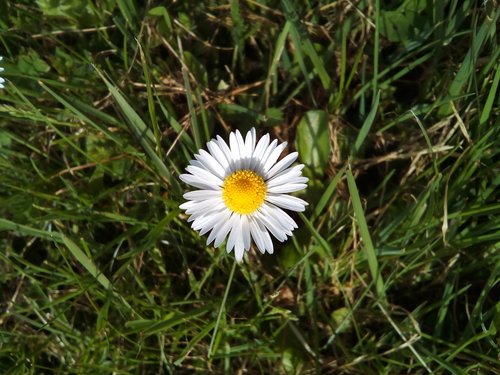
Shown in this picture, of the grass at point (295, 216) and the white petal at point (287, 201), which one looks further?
the grass at point (295, 216)

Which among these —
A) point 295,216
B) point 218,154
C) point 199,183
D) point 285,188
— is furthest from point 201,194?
point 295,216

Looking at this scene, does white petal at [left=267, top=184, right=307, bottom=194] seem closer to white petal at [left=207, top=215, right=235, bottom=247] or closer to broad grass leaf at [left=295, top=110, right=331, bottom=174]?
white petal at [left=207, top=215, right=235, bottom=247]

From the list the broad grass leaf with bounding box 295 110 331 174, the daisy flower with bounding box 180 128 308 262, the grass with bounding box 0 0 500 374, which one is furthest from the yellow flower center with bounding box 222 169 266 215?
the broad grass leaf with bounding box 295 110 331 174

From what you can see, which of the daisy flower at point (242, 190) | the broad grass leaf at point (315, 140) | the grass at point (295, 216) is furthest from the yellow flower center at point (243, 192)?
the broad grass leaf at point (315, 140)

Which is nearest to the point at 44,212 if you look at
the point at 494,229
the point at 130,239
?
the point at 130,239

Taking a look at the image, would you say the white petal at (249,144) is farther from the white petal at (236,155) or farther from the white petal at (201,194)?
the white petal at (201,194)

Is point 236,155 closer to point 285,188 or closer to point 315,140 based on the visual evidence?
point 285,188

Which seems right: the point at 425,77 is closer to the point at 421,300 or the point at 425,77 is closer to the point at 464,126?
the point at 464,126
